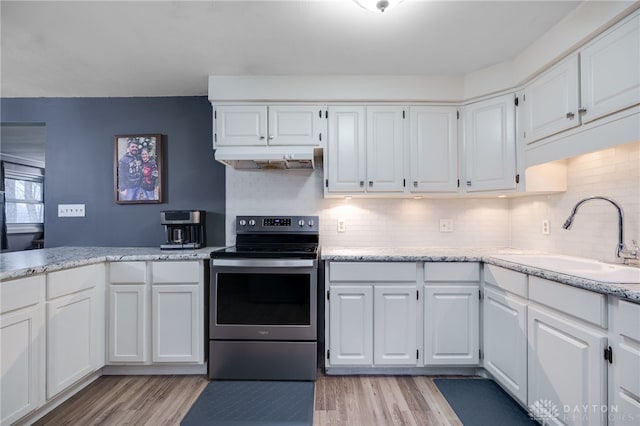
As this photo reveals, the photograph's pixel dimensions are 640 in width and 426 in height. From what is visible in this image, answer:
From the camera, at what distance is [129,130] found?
2793 millimetres

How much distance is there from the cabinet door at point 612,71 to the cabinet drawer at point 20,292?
10.2 ft

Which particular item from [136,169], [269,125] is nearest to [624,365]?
[269,125]

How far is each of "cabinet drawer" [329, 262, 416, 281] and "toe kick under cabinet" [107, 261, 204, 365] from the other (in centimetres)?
110

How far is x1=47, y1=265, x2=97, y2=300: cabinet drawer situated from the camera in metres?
1.73

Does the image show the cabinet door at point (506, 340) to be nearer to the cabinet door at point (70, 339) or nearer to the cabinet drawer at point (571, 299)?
the cabinet drawer at point (571, 299)

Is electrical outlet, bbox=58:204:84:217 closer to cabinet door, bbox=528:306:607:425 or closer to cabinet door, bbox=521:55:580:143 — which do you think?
cabinet door, bbox=528:306:607:425

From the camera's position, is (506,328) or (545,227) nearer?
(506,328)

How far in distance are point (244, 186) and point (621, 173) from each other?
2.64 metres

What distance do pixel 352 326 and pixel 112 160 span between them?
2654mm

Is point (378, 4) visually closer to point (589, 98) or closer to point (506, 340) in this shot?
point (589, 98)

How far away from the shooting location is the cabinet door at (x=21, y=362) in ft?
4.83

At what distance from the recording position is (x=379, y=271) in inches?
84.6

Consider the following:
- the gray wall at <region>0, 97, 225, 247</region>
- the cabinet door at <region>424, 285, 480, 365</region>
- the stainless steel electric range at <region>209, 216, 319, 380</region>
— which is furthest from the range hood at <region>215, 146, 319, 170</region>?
the cabinet door at <region>424, 285, 480, 365</region>

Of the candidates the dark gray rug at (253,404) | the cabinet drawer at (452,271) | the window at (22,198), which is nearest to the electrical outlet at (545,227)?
the cabinet drawer at (452,271)
